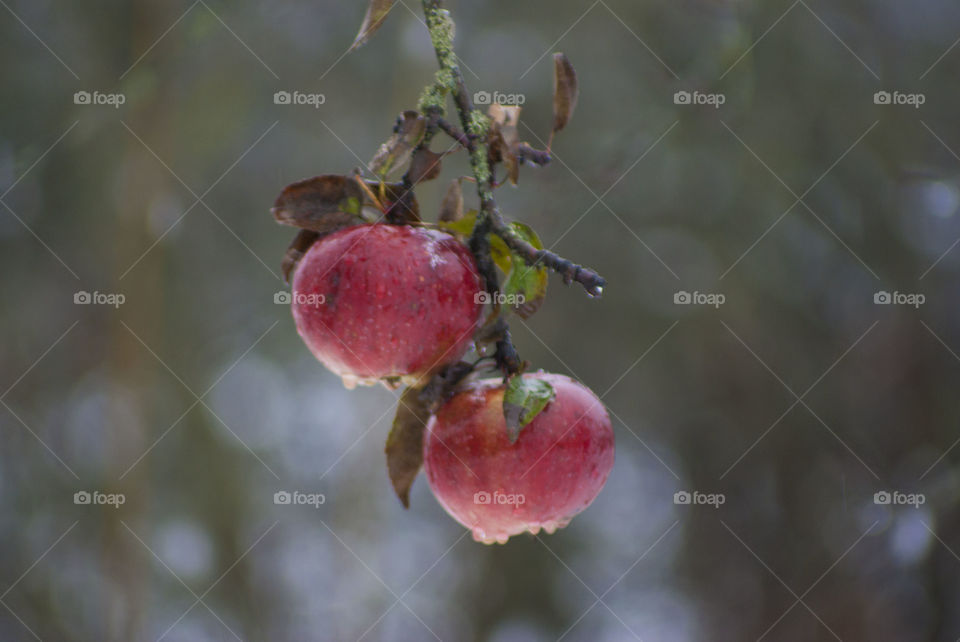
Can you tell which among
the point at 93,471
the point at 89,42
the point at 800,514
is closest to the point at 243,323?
the point at 93,471

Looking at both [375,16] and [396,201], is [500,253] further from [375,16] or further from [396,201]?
[375,16]

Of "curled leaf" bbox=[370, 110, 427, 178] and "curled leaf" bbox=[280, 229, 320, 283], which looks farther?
"curled leaf" bbox=[280, 229, 320, 283]

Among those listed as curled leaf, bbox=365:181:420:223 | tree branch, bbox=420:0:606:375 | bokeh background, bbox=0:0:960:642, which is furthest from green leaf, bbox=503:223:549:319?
bokeh background, bbox=0:0:960:642

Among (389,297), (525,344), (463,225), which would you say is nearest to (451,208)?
(463,225)

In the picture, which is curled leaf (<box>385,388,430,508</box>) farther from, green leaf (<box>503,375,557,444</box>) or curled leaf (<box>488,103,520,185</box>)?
curled leaf (<box>488,103,520,185</box>)

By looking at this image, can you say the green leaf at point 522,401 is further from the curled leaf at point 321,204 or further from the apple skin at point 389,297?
the curled leaf at point 321,204
